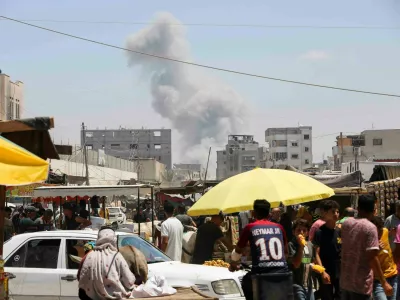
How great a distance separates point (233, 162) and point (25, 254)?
446 feet

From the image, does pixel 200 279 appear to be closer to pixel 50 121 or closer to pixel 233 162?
pixel 50 121

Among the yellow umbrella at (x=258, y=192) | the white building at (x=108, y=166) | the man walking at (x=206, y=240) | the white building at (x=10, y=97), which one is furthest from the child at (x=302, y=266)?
the white building at (x=10, y=97)

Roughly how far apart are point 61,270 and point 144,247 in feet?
4.47

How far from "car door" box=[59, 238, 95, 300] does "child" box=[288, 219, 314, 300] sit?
122 inches

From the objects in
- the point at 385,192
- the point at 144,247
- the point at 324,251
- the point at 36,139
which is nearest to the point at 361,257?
the point at 324,251

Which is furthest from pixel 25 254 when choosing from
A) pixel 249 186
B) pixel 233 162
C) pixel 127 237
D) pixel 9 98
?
pixel 233 162

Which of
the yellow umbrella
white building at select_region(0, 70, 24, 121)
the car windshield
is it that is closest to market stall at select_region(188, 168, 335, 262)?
the yellow umbrella

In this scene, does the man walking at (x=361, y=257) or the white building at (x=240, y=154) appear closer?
the man walking at (x=361, y=257)

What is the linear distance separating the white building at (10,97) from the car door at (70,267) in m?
46.9

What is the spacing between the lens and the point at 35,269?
10797mm

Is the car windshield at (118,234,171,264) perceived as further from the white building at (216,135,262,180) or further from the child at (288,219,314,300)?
the white building at (216,135,262,180)

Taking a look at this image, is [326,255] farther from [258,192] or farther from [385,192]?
[385,192]

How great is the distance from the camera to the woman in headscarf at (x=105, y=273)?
23.3 feet

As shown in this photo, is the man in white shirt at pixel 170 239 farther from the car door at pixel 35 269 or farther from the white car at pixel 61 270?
the car door at pixel 35 269
